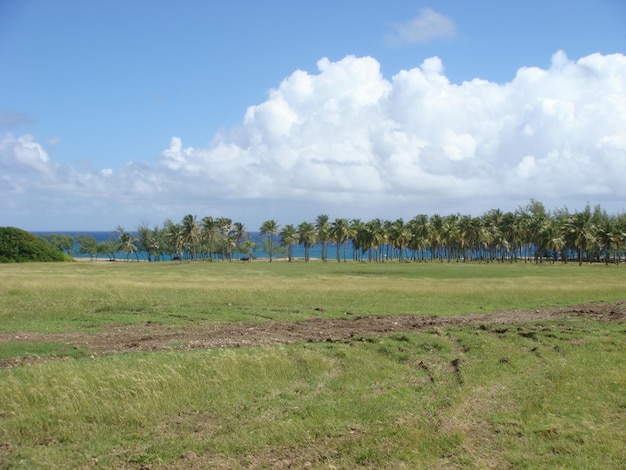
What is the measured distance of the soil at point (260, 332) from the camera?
17.7 metres

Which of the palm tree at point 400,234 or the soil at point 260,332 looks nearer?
the soil at point 260,332

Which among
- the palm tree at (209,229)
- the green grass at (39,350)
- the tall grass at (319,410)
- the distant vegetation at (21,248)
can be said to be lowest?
the tall grass at (319,410)

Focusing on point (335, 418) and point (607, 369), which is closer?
point (335, 418)

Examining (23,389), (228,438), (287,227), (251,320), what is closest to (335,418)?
(228,438)

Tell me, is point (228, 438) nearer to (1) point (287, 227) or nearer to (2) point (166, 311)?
(2) point (166, 311)

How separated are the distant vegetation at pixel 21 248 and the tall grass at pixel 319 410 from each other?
109113 mm

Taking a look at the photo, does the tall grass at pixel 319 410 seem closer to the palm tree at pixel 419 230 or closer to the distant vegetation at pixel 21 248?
the distant vegetation at pixel 21 248

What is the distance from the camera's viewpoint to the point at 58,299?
93.0 ft

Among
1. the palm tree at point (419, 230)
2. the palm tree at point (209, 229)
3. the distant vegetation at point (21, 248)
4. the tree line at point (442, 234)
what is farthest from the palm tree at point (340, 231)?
the distant vegetation at point (21, 248)

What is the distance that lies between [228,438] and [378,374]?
545 centimetres

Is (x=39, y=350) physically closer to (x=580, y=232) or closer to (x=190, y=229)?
(x=580, y=232)

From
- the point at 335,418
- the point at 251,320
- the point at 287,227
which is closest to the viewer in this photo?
the point at 335,418

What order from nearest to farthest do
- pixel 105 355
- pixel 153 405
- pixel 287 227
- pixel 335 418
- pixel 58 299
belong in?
1. pixel 335 418
2. pixel 153 405
3. pixel 105 355
4. pixel 58 299
5. pixel 287 227

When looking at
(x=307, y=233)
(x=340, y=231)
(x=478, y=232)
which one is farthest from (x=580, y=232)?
(x=307, y=233)
